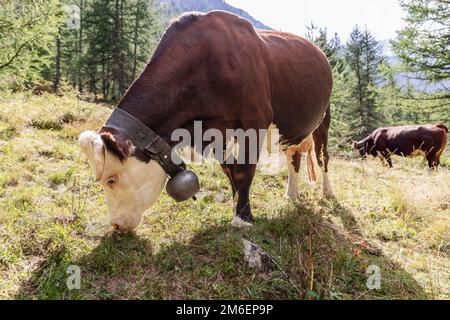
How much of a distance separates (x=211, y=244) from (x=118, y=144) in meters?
1.25

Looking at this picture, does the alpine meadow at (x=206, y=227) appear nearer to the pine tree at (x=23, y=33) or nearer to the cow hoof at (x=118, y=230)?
the cow hoof at (x=118, y=230)

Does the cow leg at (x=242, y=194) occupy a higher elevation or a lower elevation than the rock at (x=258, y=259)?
higher

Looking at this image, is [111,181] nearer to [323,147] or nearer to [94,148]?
[94,148]

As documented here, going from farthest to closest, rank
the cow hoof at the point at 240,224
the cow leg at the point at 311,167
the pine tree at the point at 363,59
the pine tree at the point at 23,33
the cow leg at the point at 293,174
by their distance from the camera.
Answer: the pine tree at the point at 363,59
the pine tree at the point at 23,33
the cow leg at the point at 311,167
the cow leg at the point at 293,174
the cow hoof at the point at 240,224

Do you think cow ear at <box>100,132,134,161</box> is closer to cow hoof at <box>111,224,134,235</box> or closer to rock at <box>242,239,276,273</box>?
cow hoof at <box>111,224,134,235</box>

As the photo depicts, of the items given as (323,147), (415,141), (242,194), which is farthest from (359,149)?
(242,194)

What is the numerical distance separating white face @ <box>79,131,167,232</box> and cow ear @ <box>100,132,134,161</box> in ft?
0.14

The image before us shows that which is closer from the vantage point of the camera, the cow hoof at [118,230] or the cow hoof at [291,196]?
the cow hoof at [118,230]

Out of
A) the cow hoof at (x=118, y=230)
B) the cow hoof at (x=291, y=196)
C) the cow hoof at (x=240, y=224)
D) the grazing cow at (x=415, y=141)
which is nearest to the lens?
the cow hoof at (x=118, y=230)

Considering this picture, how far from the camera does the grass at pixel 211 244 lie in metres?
2.42

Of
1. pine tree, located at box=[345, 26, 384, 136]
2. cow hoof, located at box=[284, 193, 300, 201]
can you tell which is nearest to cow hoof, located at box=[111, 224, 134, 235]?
cow hoof, located at box=[284, 193, 300, 201]

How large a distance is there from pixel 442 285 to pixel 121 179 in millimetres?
2829

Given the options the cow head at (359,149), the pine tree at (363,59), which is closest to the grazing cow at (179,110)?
the cow head at (359,149)

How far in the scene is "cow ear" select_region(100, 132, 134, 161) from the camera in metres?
2.62
